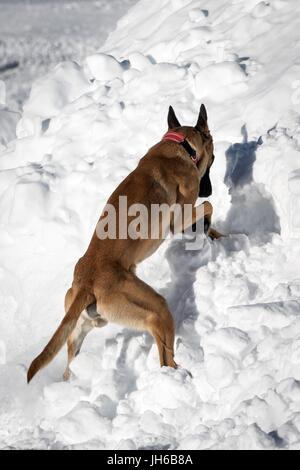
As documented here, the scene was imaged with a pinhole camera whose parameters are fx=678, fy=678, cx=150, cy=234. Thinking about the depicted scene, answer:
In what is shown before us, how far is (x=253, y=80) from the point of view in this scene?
22.7ft

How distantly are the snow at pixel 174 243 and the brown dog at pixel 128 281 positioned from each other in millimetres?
272

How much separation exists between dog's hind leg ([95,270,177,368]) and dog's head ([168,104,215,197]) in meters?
1.51

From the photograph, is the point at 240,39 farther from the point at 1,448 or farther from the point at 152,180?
the point at 1,448

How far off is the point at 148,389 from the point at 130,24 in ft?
21.9

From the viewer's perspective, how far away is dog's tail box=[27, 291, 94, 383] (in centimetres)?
421

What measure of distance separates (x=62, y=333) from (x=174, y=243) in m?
1.71

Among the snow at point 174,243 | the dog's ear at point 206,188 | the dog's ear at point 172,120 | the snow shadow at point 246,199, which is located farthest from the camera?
the dog's ear at point 172,120

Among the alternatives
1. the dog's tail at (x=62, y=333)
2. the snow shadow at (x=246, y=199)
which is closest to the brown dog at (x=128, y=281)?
the dog's tail at (x=62, y=333)

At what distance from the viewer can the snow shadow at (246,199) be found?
19.1ft

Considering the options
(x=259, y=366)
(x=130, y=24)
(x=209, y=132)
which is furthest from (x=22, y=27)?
(x=259, y=366)

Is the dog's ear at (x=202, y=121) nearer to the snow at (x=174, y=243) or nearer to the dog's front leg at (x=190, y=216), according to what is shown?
the snow at (x=174, y=243)

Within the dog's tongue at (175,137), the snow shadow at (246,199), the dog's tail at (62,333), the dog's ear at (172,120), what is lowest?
the dog's tail at (62,333)
